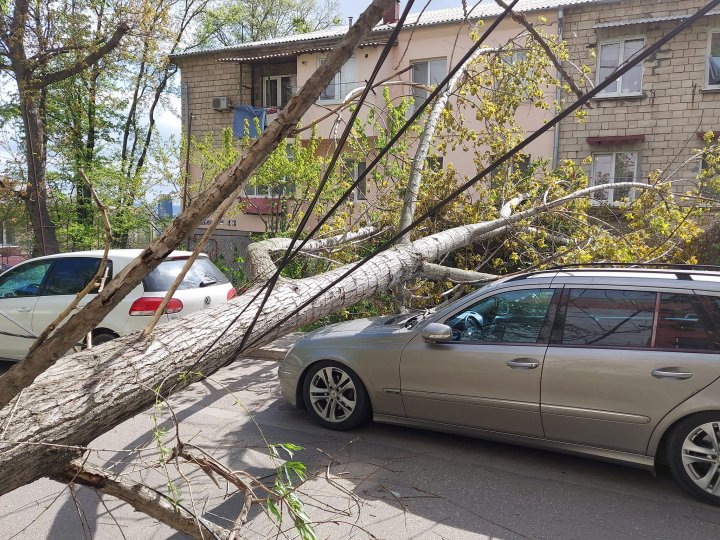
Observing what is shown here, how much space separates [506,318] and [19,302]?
20.3 feet

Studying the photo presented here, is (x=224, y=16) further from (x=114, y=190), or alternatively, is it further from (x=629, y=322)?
(x=629, y=322)

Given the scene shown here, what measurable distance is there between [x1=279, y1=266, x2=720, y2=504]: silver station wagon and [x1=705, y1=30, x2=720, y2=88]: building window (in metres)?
14.4

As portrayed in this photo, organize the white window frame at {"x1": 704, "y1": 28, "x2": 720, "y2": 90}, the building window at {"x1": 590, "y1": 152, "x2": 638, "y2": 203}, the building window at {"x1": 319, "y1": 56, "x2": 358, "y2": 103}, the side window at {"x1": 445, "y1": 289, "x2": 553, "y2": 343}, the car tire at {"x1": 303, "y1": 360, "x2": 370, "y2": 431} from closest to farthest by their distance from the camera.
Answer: the side window at {"x1": 445, "y1": 289, "x2": 553, "y2": 343} < the car tire at {"x1": 303, "y1": 360, "x2": 370, "y2": 431} < the white window frame at {"x1": 704, "y1": 28, "x2": 720, "y2": 90} < the building window at {"x1": 590, "y1": 152, "x2": 638, "y2": 203} < the building window at {"x1": 319, "y1": 56, "x2": 358, "y2": 103}

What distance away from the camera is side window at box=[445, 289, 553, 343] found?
4.30 metres

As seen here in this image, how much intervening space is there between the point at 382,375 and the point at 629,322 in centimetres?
197

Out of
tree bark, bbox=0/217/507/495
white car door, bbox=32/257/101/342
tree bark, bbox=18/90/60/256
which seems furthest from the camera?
tree bark, bbox=18/90/60/256

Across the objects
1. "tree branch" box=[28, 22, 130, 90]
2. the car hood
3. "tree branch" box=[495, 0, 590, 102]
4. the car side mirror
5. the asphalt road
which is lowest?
the asphalt road

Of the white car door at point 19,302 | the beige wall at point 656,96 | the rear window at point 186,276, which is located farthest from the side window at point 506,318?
the beige wall at point 656,96

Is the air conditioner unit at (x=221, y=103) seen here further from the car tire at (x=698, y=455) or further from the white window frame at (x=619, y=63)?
the car tire at (x=698, y=455)

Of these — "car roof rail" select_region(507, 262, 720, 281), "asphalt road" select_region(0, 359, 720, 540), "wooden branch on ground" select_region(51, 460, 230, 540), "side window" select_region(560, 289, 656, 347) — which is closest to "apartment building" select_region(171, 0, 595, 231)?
"car roof rail" select_region(507, 262, 720, 281)

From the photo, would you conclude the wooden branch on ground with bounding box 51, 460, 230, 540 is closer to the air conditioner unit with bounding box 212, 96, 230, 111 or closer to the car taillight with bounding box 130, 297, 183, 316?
the car taillight with bounding box 130, 297, 183, 316

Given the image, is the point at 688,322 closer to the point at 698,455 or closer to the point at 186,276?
the point at 698,455

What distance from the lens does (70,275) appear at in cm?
709

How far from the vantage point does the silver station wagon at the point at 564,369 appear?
12.1 feet
